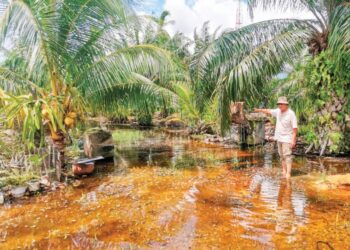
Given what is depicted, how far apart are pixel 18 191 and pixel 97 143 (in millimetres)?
3954

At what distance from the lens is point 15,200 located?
18.9 feet

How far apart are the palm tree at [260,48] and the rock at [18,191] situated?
4.95m

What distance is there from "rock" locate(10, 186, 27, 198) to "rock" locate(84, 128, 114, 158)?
311cm

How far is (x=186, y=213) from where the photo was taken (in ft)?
16.0

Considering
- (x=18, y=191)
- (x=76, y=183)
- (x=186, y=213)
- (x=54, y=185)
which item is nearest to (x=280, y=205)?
(x=186, y=213)

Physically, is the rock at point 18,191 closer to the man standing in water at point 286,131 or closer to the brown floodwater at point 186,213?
the brown floodwater at point 186,213

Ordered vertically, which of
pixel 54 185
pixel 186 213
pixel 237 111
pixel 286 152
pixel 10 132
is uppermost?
pixel 237 111

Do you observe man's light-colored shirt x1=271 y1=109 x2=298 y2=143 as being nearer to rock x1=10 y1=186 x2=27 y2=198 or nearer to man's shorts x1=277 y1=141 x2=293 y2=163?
man's shorts x1=277 y1=141 x2=293 y2=163

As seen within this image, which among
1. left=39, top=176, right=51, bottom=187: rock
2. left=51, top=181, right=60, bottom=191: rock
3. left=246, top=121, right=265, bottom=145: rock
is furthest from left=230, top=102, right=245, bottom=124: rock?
left=39, top=176, right=51, bottom=187: rock

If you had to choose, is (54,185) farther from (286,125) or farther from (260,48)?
(260,48)

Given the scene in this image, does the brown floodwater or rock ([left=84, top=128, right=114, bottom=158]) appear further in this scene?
rock ([left=84, top=128, right=114, bottom=158])

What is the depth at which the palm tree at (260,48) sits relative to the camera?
7.93m

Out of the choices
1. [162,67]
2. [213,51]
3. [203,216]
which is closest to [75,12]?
[162,67]

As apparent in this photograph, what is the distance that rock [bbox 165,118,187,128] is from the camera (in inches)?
806
